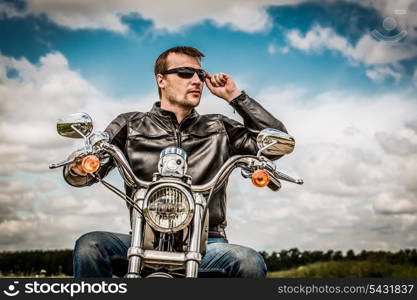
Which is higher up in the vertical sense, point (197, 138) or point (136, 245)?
point (197, 138)

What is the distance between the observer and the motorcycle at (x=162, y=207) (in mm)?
2213

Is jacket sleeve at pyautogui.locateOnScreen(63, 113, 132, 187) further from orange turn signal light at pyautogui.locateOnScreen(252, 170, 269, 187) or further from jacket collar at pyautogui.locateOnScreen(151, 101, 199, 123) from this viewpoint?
orange turn signal light at pyautogui.locateOnScreen(252, 170, 269, 187)

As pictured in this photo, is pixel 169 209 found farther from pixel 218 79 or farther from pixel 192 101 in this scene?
pixel 218 79

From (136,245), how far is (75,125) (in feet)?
2.17

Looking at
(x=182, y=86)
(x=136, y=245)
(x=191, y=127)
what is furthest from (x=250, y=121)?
(x=136, y=245)

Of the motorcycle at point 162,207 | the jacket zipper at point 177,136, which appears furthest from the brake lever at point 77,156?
the jacket zipper at point 177,136

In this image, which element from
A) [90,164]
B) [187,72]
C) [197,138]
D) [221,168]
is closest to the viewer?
[90,164]

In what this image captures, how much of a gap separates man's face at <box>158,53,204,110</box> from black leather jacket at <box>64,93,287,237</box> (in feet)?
0.38

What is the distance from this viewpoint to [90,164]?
2.37 meters

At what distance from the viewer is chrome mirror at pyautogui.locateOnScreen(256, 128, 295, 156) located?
261 cm

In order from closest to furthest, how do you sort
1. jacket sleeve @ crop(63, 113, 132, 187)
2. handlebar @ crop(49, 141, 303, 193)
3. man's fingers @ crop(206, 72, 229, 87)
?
handlebar @ crop(49, 141, 303, 193) → jacket sleeve @ crop(63, 113, 132, 187) → man's fingers @ crop(206, 72, 229, 87)

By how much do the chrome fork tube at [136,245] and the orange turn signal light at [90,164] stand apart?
9.8 inches

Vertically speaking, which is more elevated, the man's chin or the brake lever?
the man's chin

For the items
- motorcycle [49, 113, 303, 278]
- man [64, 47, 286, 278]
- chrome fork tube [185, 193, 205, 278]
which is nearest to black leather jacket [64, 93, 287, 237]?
man [64, 47, 286, 278]
